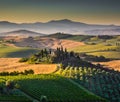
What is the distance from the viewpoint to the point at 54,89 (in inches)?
4301

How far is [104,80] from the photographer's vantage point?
130750 millimetres

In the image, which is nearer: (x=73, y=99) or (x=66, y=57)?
(x=73, y=99)

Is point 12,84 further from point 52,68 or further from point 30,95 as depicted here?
point 52,68

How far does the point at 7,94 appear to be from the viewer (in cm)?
10012

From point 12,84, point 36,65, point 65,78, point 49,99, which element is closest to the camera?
point 49,99

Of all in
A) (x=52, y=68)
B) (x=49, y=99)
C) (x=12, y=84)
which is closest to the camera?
(x=49, y=99)

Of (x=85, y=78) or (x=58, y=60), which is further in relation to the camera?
(x=58, y=60)

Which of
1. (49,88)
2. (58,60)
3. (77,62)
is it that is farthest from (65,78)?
(58,60)

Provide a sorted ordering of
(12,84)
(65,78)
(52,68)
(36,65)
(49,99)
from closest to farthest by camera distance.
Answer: (49,99) < (12,84) < (65,78) < (52,68) < (36,65)

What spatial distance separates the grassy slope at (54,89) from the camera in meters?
102

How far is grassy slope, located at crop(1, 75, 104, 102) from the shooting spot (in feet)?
336

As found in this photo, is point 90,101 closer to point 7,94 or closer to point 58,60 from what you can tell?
point 7,94

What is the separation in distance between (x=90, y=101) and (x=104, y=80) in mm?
28333

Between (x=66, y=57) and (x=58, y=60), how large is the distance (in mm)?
4670
